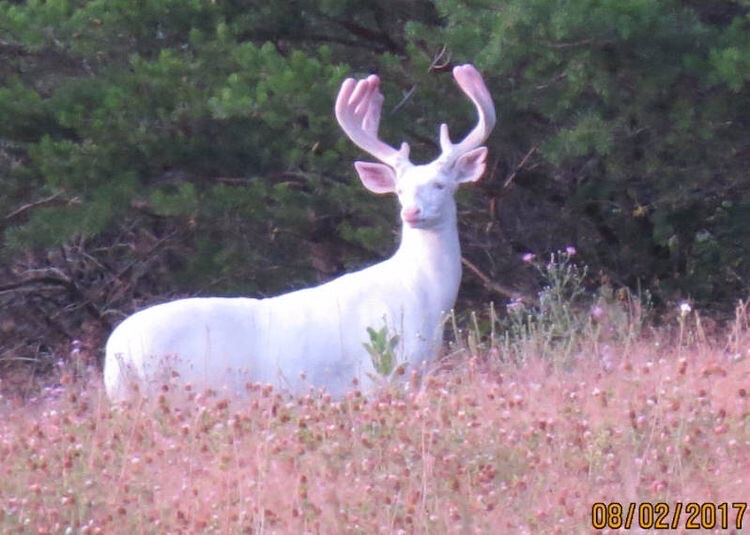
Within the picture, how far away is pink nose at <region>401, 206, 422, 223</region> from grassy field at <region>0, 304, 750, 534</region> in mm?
1898

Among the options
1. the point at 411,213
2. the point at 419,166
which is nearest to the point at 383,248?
the point at 419,166

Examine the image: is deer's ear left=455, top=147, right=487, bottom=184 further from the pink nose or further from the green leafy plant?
the green leafy plant

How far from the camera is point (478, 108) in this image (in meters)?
9.40

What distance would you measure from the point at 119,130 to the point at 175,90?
0.47 meters

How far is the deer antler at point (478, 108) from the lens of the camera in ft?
30.4

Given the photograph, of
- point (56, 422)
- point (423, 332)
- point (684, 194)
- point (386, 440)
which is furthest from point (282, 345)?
point (684, 194)

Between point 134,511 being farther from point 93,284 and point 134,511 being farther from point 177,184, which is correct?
point 93,284

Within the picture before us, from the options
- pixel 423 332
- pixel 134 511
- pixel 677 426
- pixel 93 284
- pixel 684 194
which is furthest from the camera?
pixel 93 284

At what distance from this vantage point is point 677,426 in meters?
5.95

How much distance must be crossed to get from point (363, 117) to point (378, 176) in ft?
1.73
